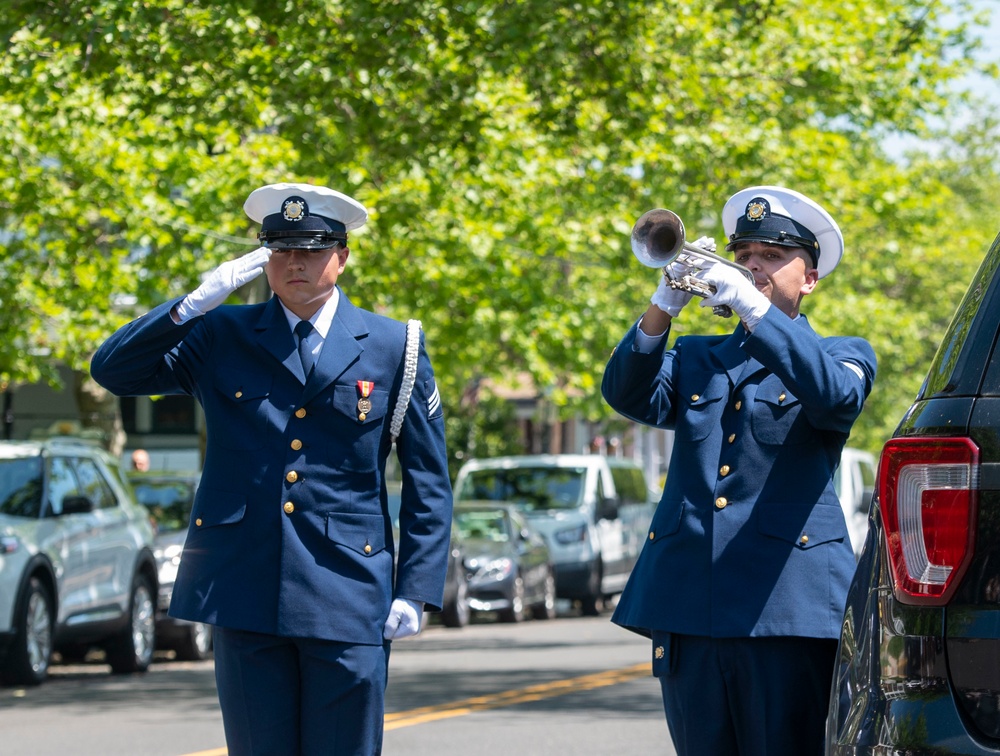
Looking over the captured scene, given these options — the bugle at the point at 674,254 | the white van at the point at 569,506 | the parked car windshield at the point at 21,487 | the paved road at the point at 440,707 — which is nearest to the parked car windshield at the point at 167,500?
the paved road at the point at 440,707

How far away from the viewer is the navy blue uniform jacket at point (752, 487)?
4055 mm

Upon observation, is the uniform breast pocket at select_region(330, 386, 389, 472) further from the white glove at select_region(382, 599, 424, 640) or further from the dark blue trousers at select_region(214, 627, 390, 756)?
the dark blue trousers at select_region(214, 627, 390, 756)

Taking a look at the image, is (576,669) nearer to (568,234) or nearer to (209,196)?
(209,196)

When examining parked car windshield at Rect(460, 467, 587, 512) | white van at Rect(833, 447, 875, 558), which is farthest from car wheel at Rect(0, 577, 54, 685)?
parked car windshield at Rect(460, 467, 587, 512)

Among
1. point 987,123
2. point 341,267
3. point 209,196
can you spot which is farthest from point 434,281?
point 987,123

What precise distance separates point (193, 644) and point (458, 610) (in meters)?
4.35

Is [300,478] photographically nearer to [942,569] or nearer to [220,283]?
[220,283]

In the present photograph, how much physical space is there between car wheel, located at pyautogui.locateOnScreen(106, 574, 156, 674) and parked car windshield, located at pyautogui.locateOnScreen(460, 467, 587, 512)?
363 inches

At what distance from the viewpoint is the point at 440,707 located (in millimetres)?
10750

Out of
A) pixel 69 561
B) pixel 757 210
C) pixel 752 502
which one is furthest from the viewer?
pixel 69 561

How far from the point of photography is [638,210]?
20.6 meters

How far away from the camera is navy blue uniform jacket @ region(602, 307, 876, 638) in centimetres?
405

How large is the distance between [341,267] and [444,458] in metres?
0.60

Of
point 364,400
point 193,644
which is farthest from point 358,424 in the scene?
point 193,644
